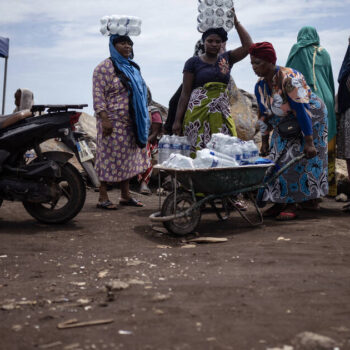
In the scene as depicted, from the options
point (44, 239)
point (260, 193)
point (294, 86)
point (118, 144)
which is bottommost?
point (44, 239)

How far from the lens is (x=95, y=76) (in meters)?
6.28

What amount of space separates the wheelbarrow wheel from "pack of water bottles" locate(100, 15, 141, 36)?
240cm

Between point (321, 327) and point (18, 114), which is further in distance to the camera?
point (18, 114)

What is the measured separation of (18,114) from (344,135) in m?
3.92

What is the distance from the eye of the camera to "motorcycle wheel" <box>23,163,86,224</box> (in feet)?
17.4

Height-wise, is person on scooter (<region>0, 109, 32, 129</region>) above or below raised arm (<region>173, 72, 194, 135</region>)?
below

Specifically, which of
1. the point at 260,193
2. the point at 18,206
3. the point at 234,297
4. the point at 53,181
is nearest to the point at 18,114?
the point at 53,181

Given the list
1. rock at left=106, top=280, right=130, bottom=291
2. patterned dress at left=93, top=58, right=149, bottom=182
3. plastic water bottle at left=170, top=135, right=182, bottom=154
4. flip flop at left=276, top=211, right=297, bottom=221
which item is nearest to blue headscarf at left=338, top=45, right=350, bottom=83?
flip flop at left=276, top=211, right=297, bottom=221

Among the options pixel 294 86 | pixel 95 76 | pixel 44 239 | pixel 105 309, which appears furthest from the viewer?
pixel 95 76

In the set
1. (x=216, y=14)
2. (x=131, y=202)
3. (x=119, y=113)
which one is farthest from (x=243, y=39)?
(x=131, y=202)

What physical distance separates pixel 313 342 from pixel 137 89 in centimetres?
464

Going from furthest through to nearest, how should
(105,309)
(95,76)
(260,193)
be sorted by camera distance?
(95,76) → (260,193) → (105,309)

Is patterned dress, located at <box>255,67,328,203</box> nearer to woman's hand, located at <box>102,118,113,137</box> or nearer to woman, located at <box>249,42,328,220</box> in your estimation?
woman, located at <box>249,42,328,220</box>

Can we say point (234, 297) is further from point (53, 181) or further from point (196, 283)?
point (53, 181)
